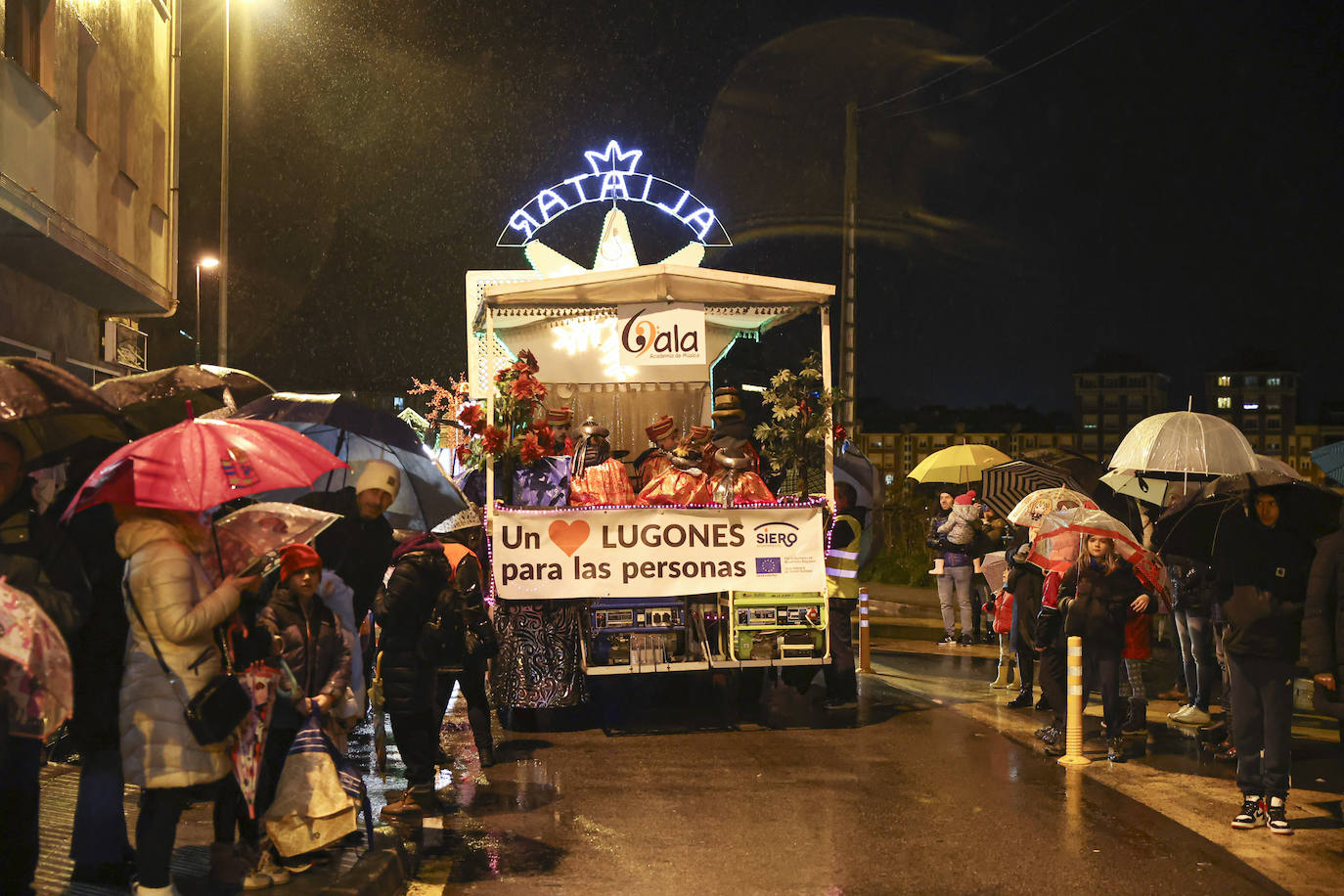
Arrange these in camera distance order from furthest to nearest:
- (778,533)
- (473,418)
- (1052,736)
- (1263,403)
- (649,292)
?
(1263,403), (649,292), (473,418), (778,533), (1052,736)

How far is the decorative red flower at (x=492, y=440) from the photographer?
37.4 feet

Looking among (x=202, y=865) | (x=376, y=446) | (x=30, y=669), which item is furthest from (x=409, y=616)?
(x=30, y=669)

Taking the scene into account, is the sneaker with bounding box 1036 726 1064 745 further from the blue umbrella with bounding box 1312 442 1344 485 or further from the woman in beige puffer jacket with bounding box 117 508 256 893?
the woman in beige puffer jacket with bounding box 117 508 256 893

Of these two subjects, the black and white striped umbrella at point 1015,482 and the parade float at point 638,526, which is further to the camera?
the black and white striped umbrella at point 1015,482

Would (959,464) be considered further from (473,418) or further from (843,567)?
(473,418)

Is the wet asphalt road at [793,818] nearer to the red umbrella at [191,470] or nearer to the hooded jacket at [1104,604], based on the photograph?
the hooded jacket at [1104,604]

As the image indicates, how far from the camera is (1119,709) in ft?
32.9

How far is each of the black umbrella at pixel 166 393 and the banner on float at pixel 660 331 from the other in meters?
4.15

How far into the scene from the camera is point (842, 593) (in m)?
11.8

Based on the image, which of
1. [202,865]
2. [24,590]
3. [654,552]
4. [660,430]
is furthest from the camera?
[660,430]

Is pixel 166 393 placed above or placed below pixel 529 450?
above

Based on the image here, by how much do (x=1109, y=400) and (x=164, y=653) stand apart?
184441 mm

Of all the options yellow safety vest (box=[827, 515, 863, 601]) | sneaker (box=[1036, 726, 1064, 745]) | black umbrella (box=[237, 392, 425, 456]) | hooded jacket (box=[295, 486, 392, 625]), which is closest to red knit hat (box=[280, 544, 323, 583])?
hooded jacket (box=[295, 486, 392, 625])

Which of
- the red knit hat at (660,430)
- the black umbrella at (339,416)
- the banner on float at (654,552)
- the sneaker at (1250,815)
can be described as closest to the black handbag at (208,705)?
the black umbrella at (339,416)
